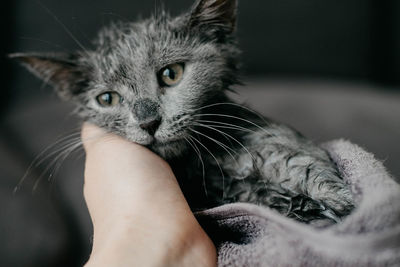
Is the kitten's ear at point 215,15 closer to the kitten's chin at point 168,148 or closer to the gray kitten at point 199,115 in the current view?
the gray kitten at point 199,115

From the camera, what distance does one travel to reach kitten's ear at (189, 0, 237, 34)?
0.88 m

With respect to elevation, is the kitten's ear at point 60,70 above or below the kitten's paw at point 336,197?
above

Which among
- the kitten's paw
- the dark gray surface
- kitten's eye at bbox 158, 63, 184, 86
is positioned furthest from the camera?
the dark gray surface

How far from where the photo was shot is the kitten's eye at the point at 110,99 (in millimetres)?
905

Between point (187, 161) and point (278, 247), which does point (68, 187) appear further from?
point (278, 247)

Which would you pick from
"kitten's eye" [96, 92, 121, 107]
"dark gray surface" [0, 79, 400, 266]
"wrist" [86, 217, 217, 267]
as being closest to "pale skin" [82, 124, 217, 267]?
"wrist" [86, 217, 217, 267]

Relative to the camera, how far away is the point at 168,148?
2.63 feet

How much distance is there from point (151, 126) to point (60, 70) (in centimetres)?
33

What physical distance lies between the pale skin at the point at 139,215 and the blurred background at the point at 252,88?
0.44 m

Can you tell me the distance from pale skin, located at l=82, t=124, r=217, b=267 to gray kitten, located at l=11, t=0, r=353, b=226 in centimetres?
8

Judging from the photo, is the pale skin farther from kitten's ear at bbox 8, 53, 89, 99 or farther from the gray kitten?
kitten's ear at bbox 8, 53, 89, 99

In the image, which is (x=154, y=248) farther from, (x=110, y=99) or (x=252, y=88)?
(x=252, y=88)

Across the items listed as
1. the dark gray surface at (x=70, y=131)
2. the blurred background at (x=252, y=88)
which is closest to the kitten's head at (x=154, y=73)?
the blurred background at (x=252, y=88)

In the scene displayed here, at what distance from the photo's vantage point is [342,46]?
1926 mm
